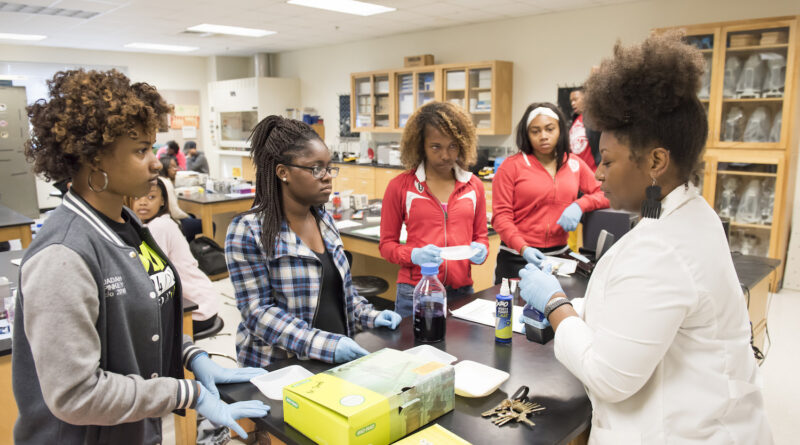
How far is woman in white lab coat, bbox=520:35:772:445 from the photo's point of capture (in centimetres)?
98

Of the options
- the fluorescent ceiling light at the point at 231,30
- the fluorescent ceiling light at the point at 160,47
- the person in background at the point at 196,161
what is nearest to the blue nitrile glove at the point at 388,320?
the fluorescent ceiling light at the point at 231,30

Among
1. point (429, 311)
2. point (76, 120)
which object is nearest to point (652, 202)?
point (429, 311)

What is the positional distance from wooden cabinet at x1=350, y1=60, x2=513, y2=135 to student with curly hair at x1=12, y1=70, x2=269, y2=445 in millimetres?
4856

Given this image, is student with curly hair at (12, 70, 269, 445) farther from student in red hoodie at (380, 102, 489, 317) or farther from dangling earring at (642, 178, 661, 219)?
student in red hoodie at (380, 102, 489, 317)

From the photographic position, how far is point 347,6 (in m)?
5.77

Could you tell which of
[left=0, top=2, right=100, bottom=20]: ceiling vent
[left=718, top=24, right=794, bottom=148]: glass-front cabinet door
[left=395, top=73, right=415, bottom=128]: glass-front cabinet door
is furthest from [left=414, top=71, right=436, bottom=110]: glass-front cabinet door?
[left=0, top=2, right=100, bottom=20]: ceiling vent

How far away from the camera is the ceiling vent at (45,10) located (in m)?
5.48

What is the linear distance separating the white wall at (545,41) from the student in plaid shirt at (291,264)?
4.41m

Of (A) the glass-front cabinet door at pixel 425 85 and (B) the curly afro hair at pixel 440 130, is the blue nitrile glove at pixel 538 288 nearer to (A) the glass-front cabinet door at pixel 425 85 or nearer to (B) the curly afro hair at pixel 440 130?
(B) the curly afro hair at pixel 440 130

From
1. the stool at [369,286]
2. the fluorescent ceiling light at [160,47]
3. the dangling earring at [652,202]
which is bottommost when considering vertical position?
the stool at [369,286]

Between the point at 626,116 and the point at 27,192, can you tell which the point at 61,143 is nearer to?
the point at 626,116

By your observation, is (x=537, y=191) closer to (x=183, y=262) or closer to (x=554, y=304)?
(x=554, y=304)

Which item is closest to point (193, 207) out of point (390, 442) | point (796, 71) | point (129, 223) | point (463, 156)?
point (463, 156)

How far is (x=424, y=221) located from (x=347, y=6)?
14.3ft
